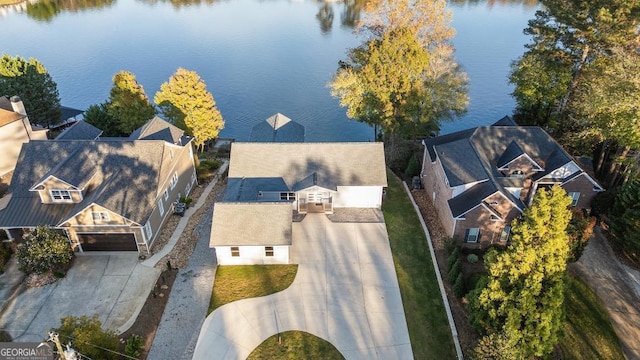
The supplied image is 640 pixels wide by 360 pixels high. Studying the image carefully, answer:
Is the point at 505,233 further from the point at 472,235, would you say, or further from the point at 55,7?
the point at 55,7

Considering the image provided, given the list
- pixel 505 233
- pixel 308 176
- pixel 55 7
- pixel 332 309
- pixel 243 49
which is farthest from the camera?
pixel 55 7

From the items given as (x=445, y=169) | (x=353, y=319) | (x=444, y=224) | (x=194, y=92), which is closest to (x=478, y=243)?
(x=444, y=224)

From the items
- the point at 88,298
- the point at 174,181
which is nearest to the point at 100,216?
the point at 88,298

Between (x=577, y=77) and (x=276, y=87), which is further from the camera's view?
(x=276, y=87)

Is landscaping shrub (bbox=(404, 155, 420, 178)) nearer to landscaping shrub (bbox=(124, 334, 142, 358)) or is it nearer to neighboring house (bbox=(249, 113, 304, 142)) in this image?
neighboring house (bbox=(249, 113, 304, 142))

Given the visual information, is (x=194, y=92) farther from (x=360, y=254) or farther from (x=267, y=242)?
(x=360, y=254)

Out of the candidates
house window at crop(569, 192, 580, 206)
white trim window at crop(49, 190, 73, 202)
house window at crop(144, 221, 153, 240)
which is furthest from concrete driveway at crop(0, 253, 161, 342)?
house window at crop(569, 192, 580, 206)

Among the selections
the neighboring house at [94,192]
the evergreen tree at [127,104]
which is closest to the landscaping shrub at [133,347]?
the neighboring house at [94,192]
